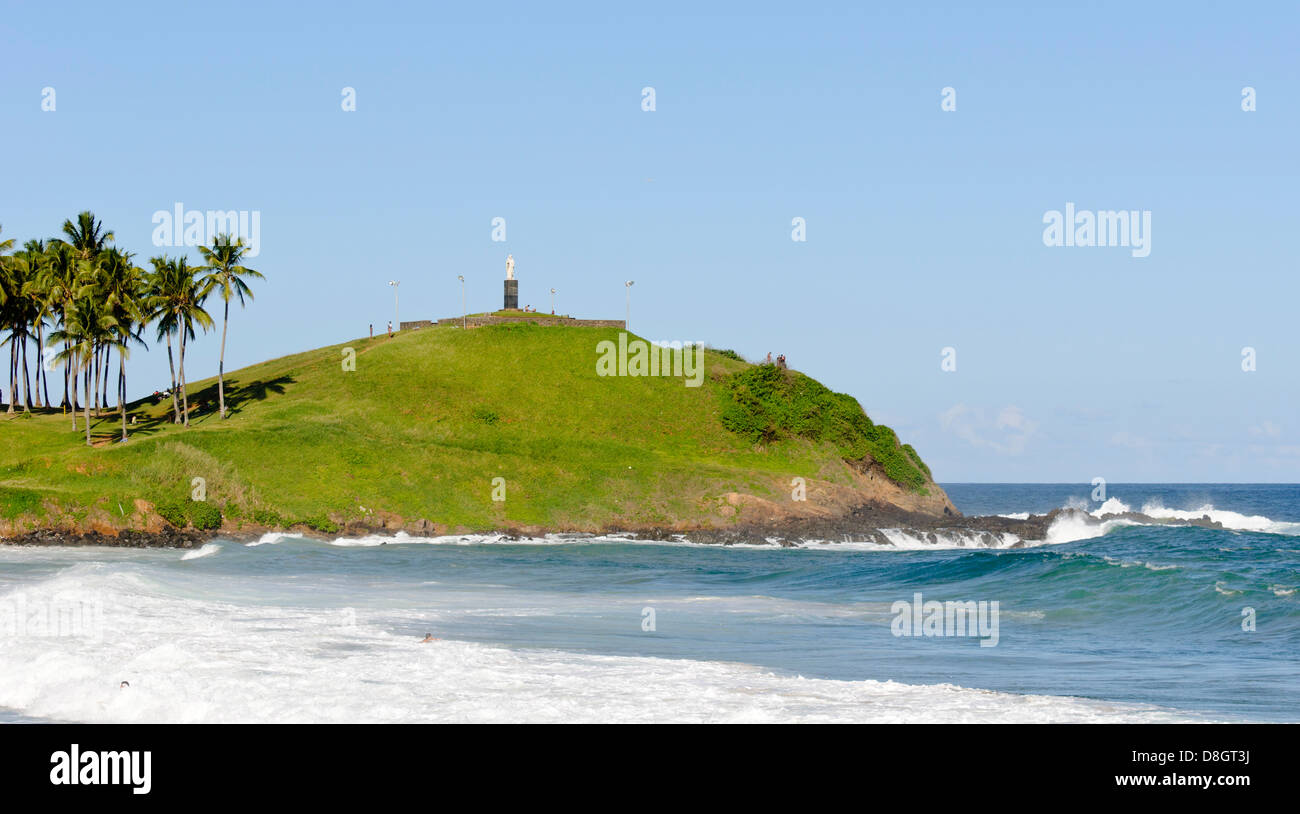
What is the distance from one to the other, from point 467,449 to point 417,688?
70343 mm

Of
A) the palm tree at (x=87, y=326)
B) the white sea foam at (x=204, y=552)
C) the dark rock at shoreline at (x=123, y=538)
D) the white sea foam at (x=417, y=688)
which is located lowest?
the white sea foam at (x=204, y=552)

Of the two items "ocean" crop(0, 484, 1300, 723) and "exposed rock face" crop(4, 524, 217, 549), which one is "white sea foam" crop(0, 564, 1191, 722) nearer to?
"ocean" crop(0, 484, 1300, 723)

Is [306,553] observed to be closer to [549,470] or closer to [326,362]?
[549,470]

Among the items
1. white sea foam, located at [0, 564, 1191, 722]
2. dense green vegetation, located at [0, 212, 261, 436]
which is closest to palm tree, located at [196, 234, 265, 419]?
dense green vegetation, located at [0, 212, 261, 436]

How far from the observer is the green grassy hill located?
77750 mm

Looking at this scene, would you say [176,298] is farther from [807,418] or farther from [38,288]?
[807,418]

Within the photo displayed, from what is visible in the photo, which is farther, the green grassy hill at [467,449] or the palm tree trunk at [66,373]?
the palm tree trunk at [66,373]

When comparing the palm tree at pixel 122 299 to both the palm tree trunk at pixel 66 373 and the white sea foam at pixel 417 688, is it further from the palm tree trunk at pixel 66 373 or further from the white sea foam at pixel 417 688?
the white sea foam at pixel 417 688

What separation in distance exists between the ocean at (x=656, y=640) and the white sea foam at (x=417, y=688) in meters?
0.08

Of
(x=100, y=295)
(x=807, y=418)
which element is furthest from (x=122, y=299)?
(x=807, y=418)

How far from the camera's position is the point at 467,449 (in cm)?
9200

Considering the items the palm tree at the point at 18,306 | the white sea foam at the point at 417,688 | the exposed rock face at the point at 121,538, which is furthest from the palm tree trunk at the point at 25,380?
the white sea foam at the point at 417,688

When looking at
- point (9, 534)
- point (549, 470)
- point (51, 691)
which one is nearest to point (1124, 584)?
point (51, 691)

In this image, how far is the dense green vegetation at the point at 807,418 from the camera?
3994 inches
